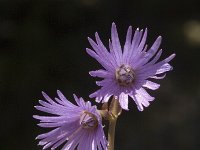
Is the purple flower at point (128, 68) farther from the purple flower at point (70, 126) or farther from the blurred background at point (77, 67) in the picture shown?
the blurred background at point (77, 67)

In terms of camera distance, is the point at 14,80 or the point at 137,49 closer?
the point at 137,49

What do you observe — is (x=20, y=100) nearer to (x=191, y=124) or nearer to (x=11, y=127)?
(x=11, y=127)

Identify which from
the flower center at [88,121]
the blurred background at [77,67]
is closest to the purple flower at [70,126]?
the flower center at [88,121]

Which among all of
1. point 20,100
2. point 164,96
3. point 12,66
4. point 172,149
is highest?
point 12,66

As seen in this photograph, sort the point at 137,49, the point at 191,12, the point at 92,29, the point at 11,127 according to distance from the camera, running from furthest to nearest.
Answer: the point at 191,12, the point at 92,29, the point at 11,127, the point at 137,49

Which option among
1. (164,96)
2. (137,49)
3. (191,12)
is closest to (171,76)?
(164,96)

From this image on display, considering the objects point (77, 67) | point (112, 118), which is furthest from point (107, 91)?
point (77, 67)

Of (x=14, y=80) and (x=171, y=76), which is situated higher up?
(x=14, y=80)

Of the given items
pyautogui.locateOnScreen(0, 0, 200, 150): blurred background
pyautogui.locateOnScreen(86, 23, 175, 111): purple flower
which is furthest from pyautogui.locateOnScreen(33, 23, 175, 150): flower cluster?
pyautogui.locateOnScreen(0, 0, 200, 150): blurred background
